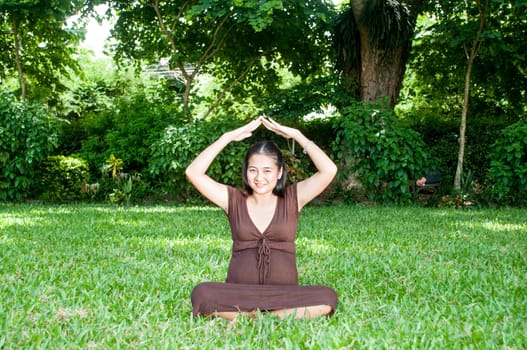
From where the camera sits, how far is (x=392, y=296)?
3951 millimetres

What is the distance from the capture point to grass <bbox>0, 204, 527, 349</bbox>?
2.99 meters

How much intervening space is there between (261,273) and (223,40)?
10379 mm

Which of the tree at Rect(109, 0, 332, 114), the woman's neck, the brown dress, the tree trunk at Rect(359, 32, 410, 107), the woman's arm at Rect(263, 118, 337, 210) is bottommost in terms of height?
the brown dress

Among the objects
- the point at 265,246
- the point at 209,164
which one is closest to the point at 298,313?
the point at 265,246

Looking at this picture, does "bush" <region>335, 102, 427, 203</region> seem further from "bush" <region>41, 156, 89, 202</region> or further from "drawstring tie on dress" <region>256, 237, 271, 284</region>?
"drawstring tie on dress" <region>256, 237, 271, 284</region>

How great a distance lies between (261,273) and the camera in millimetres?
3480

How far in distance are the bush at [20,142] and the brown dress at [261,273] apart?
8.36 meters

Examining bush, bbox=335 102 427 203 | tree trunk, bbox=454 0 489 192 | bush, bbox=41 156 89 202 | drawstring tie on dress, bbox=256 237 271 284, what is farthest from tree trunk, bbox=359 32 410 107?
drawstring tie on dress, bbox=256 237 271 284

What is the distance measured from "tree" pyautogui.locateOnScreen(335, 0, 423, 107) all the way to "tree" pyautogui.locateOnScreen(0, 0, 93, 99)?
5.62m

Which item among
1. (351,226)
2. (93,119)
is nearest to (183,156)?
(93,119)

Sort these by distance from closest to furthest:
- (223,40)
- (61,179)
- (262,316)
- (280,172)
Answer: (262,316), (280,172), (61,179), (223,40)

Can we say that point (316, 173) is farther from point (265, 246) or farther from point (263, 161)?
point (265, 246)

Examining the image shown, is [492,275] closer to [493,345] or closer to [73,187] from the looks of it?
[493,345]

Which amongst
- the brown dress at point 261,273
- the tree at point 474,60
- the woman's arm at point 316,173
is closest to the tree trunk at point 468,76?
the tree at point 474,60
